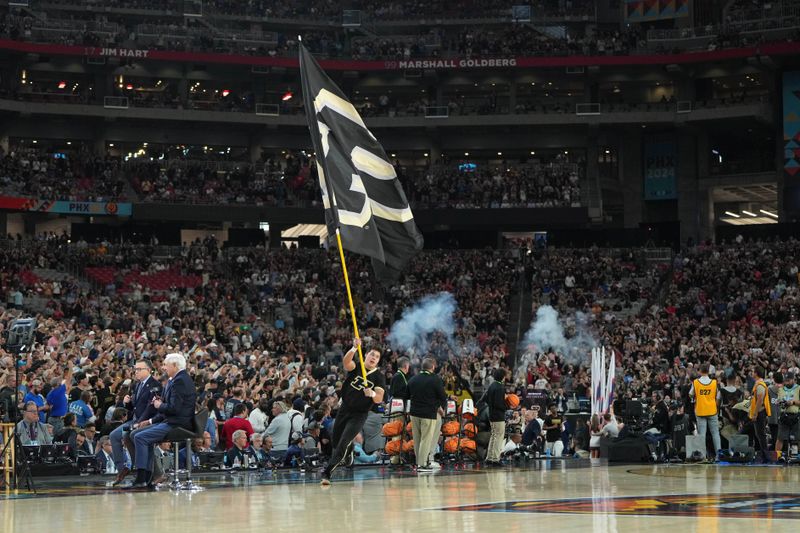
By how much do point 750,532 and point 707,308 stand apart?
34967 millimetres

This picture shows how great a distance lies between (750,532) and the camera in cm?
938

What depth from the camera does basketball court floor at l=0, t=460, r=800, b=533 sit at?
32.8ft

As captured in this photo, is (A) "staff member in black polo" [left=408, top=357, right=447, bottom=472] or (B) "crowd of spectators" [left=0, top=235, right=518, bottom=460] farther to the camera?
(B) "crowd of spectators" [left=0, top=235, right=518, bottom=460]

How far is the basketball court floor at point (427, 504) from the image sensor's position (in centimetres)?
1000

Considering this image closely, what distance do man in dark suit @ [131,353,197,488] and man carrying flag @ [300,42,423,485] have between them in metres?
1.92

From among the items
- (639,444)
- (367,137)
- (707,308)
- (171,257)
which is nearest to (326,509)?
(367,137)

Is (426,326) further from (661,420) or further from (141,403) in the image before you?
(141,403)

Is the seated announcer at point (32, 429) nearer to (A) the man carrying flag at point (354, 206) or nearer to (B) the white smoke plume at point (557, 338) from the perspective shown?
(A) the man carrying flag at point (354, 206)

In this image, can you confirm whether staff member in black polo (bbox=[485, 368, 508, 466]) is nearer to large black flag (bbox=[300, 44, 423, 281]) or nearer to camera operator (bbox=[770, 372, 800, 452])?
large black flag (bbox=[300, 44, 423, 281])

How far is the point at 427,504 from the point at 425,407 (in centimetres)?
578

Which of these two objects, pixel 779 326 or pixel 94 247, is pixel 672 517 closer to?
pixel 779 326

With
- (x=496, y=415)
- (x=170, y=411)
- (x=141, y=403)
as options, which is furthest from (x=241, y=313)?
(x=170, y=411)

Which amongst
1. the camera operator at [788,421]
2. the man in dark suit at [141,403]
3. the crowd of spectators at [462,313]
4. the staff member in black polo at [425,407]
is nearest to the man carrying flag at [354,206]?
the staff member in black polo at [425,407]

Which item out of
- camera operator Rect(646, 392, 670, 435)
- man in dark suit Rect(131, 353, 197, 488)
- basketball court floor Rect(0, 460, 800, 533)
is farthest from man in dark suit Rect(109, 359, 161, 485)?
camera operator Rect(646, 392, 670, 435)
